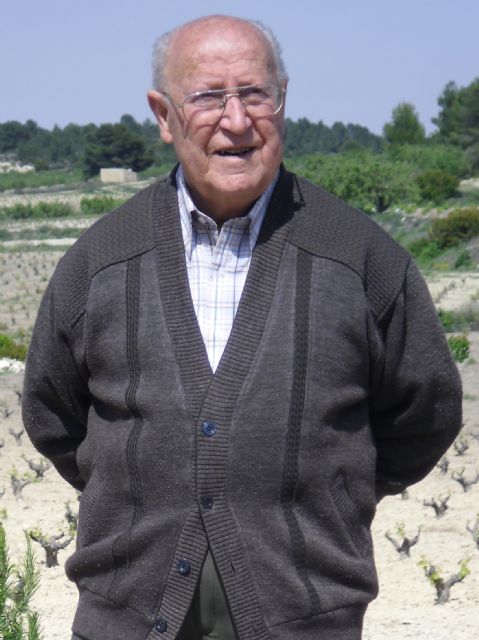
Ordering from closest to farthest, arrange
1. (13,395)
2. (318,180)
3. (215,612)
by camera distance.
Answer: (215,612) < (13,395) < (318,180)

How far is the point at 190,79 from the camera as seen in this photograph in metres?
2.68

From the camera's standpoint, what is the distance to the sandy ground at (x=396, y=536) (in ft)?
19.6

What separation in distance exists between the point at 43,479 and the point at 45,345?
6317mm

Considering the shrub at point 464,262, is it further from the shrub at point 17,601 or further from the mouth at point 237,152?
the mouth at point 237,152

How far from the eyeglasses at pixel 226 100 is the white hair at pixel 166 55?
2.6 inches

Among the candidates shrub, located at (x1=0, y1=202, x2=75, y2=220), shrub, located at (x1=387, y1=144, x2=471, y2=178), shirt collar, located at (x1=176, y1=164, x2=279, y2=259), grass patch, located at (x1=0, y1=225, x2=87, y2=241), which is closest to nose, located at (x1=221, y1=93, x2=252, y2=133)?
shirt collar, located at (x1=176, y1=164, x2=279, y2=259)

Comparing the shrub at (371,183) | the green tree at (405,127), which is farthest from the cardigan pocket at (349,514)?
the green tree at (405,127)

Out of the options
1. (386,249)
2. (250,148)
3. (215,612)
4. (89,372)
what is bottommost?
(215,612)

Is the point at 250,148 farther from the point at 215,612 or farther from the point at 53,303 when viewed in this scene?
the point at 215,612

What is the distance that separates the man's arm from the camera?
2822mm

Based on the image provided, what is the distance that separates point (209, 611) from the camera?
2.59 m

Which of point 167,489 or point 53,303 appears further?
point 53,303

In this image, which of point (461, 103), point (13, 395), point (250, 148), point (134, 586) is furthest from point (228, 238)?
point (461, 103)

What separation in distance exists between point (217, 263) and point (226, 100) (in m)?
0.34
